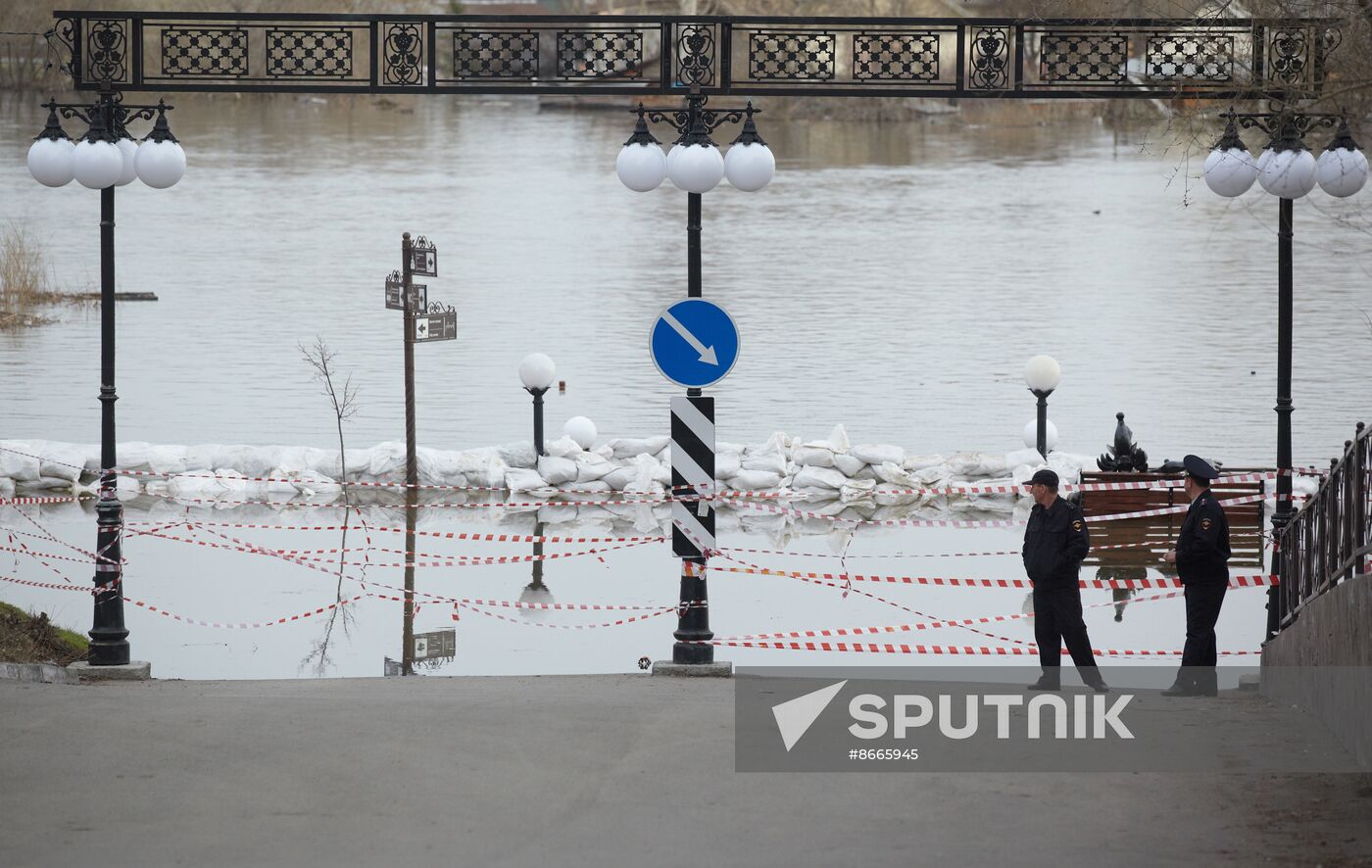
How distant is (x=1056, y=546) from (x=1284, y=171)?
313 cm

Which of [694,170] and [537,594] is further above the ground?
[694,170]

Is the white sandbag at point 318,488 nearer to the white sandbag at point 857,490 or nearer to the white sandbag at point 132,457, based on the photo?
the white sandbag at point 132,457

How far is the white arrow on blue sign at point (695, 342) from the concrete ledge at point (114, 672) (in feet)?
12.2

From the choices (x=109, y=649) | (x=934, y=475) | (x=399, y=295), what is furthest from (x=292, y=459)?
(x=109, y=649)

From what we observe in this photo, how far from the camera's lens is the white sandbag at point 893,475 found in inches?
758

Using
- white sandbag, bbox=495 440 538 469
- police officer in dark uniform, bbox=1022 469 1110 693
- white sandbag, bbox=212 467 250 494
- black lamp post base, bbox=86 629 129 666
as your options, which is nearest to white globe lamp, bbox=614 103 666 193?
police officer in dark uniform, bbox=1022 469 1110 693

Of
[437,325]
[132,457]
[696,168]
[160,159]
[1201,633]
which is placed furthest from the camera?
[437,325]

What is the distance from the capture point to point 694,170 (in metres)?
11.2

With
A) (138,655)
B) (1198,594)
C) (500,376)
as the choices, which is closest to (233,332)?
(500,376)

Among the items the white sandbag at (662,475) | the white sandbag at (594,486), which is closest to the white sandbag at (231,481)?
the white sandbag at (594,486)

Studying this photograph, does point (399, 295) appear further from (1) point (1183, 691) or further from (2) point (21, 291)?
(2) point (21, 291)

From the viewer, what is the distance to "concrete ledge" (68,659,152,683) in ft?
36.5

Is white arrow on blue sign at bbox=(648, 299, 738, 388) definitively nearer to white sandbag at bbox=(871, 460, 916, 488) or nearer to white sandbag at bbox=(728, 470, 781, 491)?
white sandbag at bbox=(728, 470, 781, 491)

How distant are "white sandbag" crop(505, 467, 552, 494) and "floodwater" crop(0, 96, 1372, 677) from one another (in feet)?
3.37
